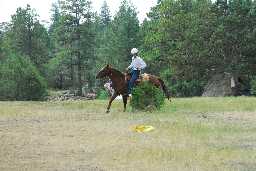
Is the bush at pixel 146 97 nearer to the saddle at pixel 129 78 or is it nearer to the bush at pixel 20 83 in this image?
the saddle at pixel 129 78

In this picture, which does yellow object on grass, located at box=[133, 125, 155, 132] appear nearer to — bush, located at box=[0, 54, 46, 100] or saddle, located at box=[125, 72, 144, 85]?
saddle, located at box=[125, 72, 144, 85]

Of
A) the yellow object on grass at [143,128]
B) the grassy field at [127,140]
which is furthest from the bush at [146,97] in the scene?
the yellow object on grass at [143,128]

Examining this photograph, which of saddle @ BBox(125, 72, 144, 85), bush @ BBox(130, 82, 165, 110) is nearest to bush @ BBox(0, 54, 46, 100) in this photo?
saddle @ BBox(125, 72, 144, 85)

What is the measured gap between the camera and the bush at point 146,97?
2338cm

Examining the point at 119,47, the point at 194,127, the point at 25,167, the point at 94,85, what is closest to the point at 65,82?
the point at 94,85

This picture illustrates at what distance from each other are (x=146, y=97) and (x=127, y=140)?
26.3 ft

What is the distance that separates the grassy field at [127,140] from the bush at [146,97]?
1.60ft

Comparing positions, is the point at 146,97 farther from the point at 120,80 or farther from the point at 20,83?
the point at 20,83

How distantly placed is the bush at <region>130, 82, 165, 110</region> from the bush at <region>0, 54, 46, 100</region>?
988 inches

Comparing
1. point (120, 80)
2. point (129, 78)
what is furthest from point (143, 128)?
point (120, 80)

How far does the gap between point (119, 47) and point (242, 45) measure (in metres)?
18.4

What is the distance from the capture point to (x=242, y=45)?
47656 mm

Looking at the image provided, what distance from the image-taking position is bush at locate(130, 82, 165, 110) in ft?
76.7

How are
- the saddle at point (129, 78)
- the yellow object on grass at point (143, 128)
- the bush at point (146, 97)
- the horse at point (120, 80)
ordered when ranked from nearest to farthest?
the yellow object on grass at point (143, 128) < the bush at point (146, 97) < the saddle at point (129, 78) < the horse at point (120, 80)
